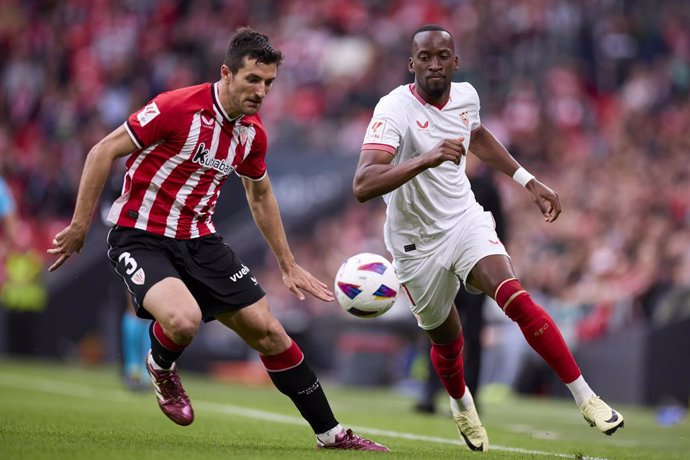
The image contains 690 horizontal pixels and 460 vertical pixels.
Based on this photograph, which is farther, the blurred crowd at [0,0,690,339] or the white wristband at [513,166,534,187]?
the blurred crowd at [0,0,690,339]

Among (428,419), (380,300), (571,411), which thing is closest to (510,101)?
(571,411)

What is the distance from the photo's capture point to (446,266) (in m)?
7.32

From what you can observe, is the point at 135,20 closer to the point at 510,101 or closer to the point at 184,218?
the point at 510,101

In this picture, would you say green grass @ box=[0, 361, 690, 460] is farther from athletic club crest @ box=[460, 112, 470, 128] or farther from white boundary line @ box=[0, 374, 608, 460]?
athletic club crest @ box=[460, 112, 470, 128]

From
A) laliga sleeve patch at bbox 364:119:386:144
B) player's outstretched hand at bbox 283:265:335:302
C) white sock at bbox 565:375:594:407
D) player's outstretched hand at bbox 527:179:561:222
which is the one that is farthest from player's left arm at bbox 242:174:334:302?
white sock at bbox 565:375:594:407

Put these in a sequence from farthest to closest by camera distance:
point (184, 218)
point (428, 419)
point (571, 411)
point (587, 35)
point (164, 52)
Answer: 1. point (164, 52)
2. point (587, 35)
3. point (571, 411)
4. point (428, 419)
5. point (184, 218)

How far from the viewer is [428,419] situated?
10453 mm

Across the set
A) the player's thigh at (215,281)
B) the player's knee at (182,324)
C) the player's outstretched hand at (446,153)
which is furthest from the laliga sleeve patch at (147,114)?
the player's outstretched hand at (446,153)

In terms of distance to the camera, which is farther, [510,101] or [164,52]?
[164,52]

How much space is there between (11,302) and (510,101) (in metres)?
8.48

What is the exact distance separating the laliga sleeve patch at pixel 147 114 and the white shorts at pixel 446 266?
1772 mm

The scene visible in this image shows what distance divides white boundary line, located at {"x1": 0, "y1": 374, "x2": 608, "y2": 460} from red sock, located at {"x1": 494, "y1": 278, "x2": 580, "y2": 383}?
557mm

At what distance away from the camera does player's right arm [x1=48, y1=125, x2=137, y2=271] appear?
6.60m

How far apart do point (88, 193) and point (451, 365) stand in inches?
99.7
